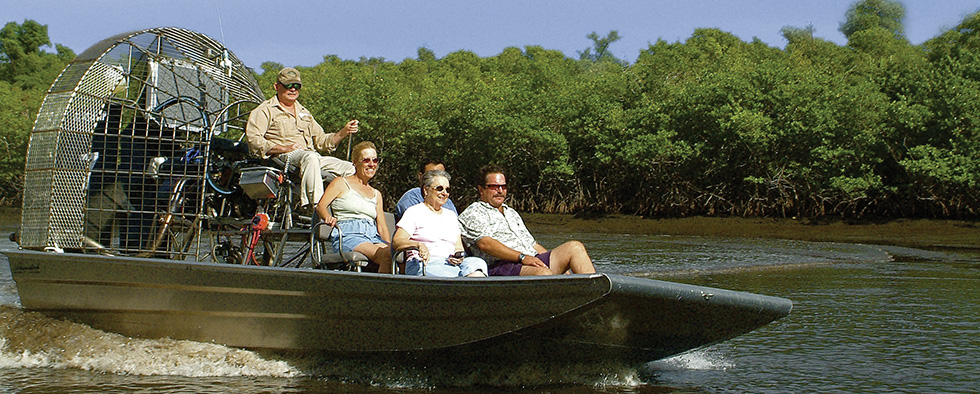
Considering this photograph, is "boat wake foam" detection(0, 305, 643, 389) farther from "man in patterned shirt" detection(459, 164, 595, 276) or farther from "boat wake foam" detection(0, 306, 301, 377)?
"man in patterned shirt" detection(459, 164, 595, 276)

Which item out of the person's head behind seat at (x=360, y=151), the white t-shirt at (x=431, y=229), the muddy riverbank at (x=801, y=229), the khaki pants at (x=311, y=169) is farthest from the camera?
the muddy riverbank at (x=801, y=229)

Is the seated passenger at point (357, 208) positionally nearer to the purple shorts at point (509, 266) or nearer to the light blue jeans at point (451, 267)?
the light blue jeans at point (451, 267)

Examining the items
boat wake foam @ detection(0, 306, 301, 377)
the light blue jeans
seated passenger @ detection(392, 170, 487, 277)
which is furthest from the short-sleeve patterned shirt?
boat wake foam @ detection(0, 306, 301, 377)

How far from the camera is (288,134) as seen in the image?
25.1 feet

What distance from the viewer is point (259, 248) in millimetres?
11109

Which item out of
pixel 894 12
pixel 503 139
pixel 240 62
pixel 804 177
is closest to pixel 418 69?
pixel 894 12

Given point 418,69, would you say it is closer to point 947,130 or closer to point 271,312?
point 947,130

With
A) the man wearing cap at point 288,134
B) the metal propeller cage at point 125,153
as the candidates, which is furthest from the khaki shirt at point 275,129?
the metal propeller cage at point 125,153

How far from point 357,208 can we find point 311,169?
1.91 feet

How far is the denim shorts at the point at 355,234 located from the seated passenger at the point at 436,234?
0.74 metres

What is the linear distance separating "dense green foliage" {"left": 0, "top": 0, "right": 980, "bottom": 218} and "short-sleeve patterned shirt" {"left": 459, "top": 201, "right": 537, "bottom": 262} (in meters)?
20.5

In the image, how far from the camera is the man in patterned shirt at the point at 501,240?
20.1ft

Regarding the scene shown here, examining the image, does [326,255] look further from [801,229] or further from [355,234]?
[801,229]

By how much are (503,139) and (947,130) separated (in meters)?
15.3
